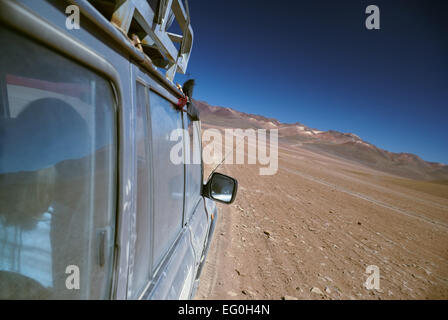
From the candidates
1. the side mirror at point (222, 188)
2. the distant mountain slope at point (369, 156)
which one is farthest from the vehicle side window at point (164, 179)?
the distant mountain slope at point (369, 156)

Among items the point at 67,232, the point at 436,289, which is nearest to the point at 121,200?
the point at 67,232

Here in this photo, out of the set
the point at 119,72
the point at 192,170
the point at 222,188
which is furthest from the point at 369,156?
the point at 119,72

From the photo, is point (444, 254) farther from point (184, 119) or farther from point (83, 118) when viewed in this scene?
point (83, 118)

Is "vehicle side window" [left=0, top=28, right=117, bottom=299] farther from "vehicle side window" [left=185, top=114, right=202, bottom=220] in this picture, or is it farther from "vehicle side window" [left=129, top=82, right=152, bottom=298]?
"vehicle side window" [left=185, top=114, right=202, bottom=220]

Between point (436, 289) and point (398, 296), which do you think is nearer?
point (398, 296)

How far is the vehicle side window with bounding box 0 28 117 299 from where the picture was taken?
0.46 metres

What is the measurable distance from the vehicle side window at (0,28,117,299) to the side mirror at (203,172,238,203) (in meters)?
1.42

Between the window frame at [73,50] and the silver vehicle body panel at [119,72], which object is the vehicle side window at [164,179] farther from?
the window frame at [73,50]

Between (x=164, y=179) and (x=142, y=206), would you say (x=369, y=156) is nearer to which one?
(x=164, y=179)

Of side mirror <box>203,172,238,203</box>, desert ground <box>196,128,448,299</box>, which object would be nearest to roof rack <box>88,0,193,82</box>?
side mirror <box>203,172,238,203</box>

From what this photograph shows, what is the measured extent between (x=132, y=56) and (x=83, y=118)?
31 cm

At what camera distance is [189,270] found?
1.41m

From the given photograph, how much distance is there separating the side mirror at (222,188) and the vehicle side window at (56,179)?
1415 mm
